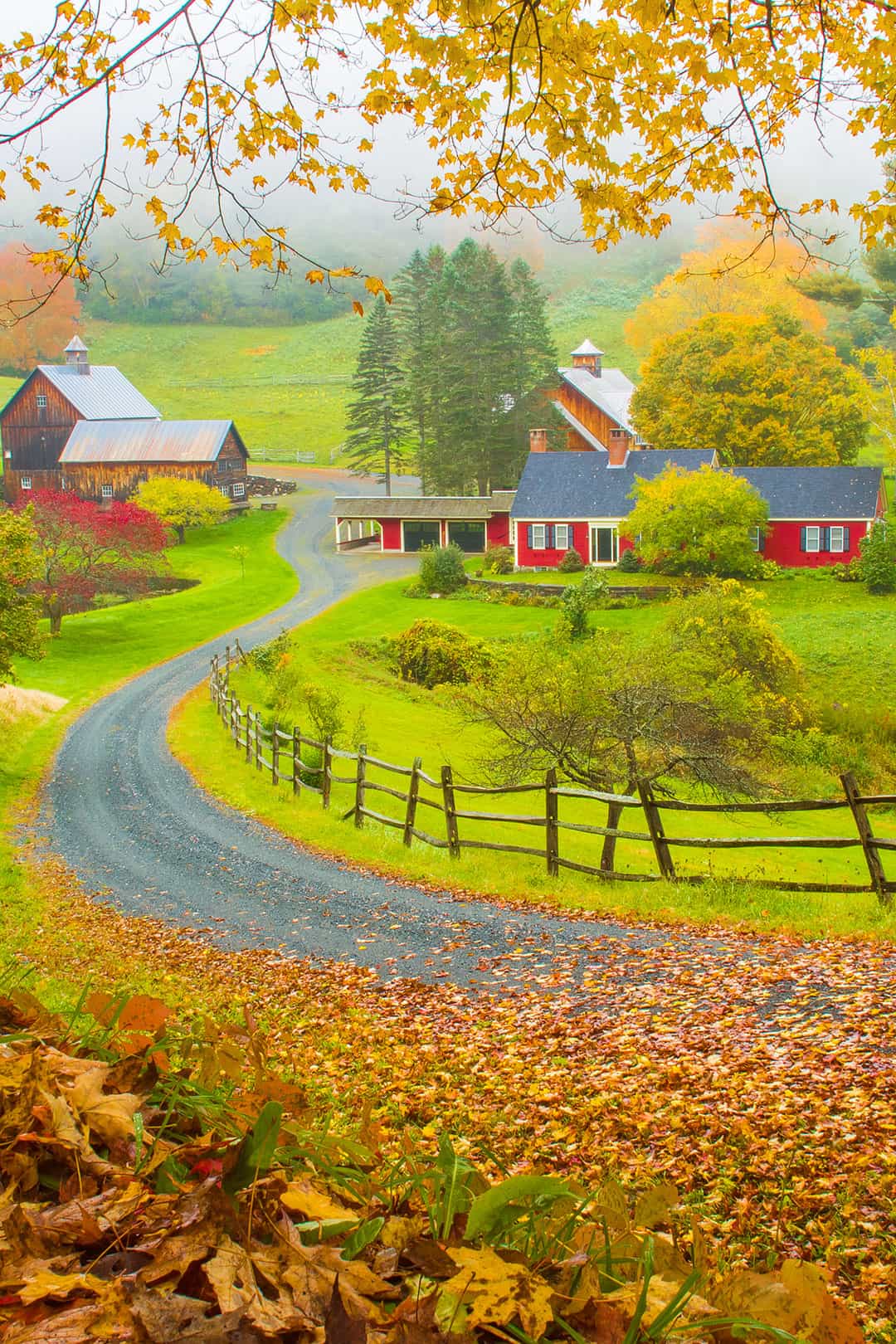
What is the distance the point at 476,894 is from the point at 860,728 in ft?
79.4

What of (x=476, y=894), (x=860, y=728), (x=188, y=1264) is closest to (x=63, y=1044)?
(x=188, y=1264)

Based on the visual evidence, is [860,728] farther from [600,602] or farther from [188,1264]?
[188,1264]

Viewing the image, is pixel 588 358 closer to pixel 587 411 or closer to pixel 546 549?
pixel 587 411

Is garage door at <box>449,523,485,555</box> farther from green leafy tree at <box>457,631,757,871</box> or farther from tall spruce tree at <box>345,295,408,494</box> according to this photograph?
green leafy tree at <box>457,631,757,871</box>

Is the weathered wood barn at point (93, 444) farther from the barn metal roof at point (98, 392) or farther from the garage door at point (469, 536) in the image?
the garage door at point (469, 536)

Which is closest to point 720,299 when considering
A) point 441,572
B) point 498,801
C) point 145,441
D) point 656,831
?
Result: point 441,572

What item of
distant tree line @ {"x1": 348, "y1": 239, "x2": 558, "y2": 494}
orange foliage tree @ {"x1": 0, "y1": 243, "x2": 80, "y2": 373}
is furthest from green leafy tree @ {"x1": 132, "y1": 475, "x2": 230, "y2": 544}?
orange foliage tree @ {"x1": 0, "y1": 243, "x2": 80, "y2": 373}

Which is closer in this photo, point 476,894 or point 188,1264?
point 188,1264

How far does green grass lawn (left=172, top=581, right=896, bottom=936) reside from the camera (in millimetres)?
12070

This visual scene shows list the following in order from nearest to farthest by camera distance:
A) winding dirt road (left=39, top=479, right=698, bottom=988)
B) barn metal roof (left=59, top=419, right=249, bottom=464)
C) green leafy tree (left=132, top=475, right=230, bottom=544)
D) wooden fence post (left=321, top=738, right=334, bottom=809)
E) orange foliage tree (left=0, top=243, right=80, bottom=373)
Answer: winding dirt road (left=39, top=479, right=698, bottom=988)
wooden fence post (left=321, top=738, right=334, bottom=809)
green leafy tree (left=132, top=475, right=230, bottom=544)
barn metal roof (left=59, top=419, right=249, bottom=464)
orange foliage tree (left=0, top=243, right=80, bottom=373)

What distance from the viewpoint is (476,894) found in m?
13.4

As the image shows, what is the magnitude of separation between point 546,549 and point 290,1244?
193ft

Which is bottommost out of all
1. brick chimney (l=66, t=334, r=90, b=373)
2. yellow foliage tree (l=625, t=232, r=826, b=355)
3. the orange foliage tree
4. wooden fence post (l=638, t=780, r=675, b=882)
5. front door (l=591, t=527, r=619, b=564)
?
wooden fence post (l=638, t=780, r=675, b=882)

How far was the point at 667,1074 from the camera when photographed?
222 inches
